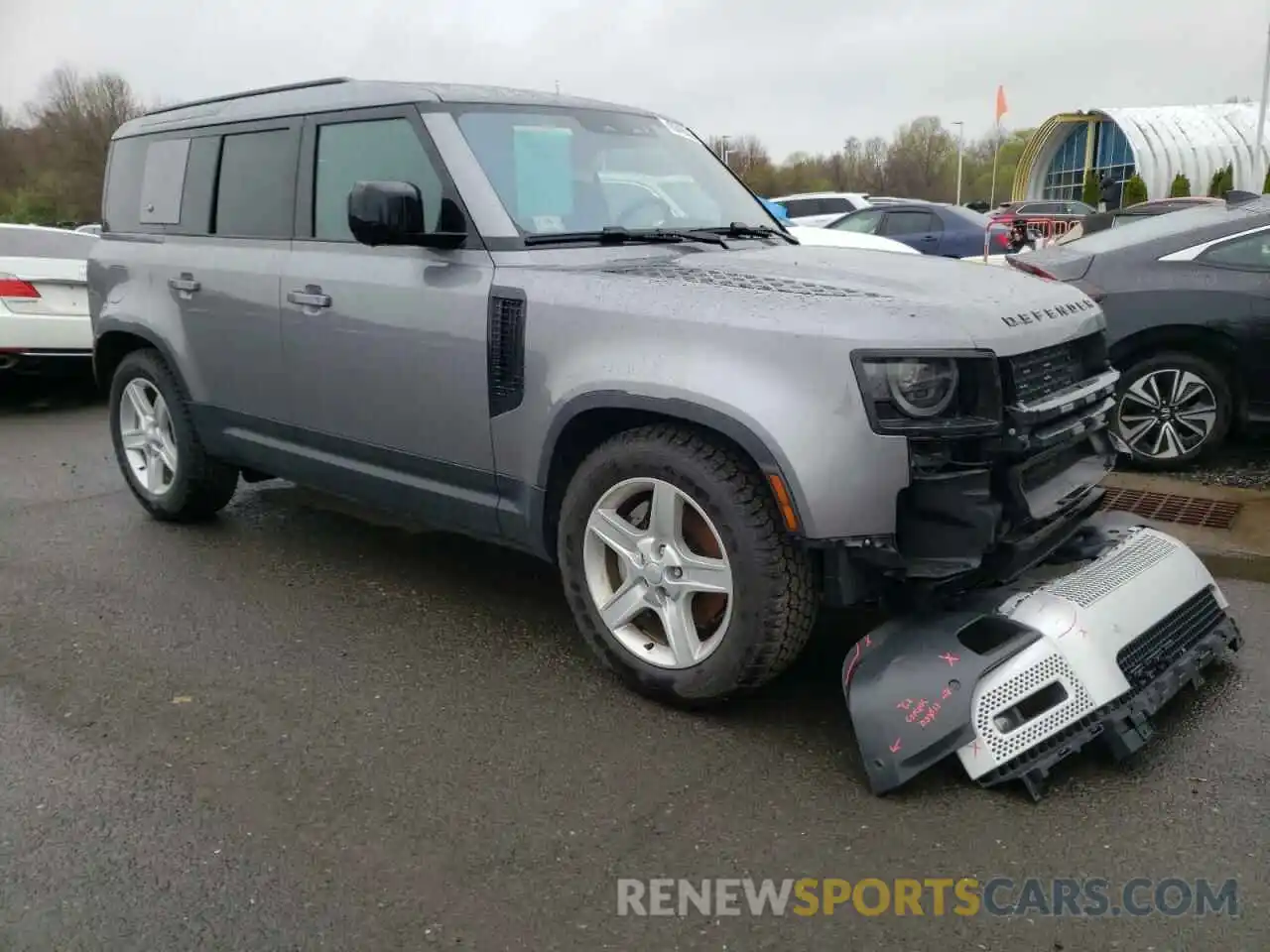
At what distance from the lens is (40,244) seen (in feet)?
30.2

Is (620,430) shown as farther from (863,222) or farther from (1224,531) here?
(863,222)

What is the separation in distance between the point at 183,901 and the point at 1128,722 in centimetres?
245

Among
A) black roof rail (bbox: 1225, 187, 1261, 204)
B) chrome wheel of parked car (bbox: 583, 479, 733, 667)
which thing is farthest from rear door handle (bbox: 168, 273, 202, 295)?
black roof rail (bbox: 1225, 187, 1261, 204)

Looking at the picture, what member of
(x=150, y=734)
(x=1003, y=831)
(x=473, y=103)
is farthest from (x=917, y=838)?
(x=473, y=103)

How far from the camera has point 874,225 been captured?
51.9 feet

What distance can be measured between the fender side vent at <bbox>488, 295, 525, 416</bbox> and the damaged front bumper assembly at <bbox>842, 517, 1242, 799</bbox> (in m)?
1.38

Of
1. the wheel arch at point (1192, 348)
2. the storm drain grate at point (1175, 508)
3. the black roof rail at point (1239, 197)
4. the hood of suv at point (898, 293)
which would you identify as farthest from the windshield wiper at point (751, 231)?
the black roof rail at point (1239, 197)

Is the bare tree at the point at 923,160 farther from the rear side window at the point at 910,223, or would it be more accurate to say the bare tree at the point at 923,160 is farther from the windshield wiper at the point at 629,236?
the windshield wiper at the point at 629,236

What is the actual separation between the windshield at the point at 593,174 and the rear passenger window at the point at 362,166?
0.68 feet

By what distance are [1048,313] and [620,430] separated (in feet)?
4.46

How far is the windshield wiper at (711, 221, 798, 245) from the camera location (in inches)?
167

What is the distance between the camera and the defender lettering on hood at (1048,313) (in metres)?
3.03

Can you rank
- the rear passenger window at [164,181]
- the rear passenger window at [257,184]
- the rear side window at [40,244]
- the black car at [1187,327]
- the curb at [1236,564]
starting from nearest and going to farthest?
the rear passenger window at [257,184] < the curb at [1236,564] < the rear passenger window at [164,181] < the black car at [1187,327] < the rear side window at [40,244]
